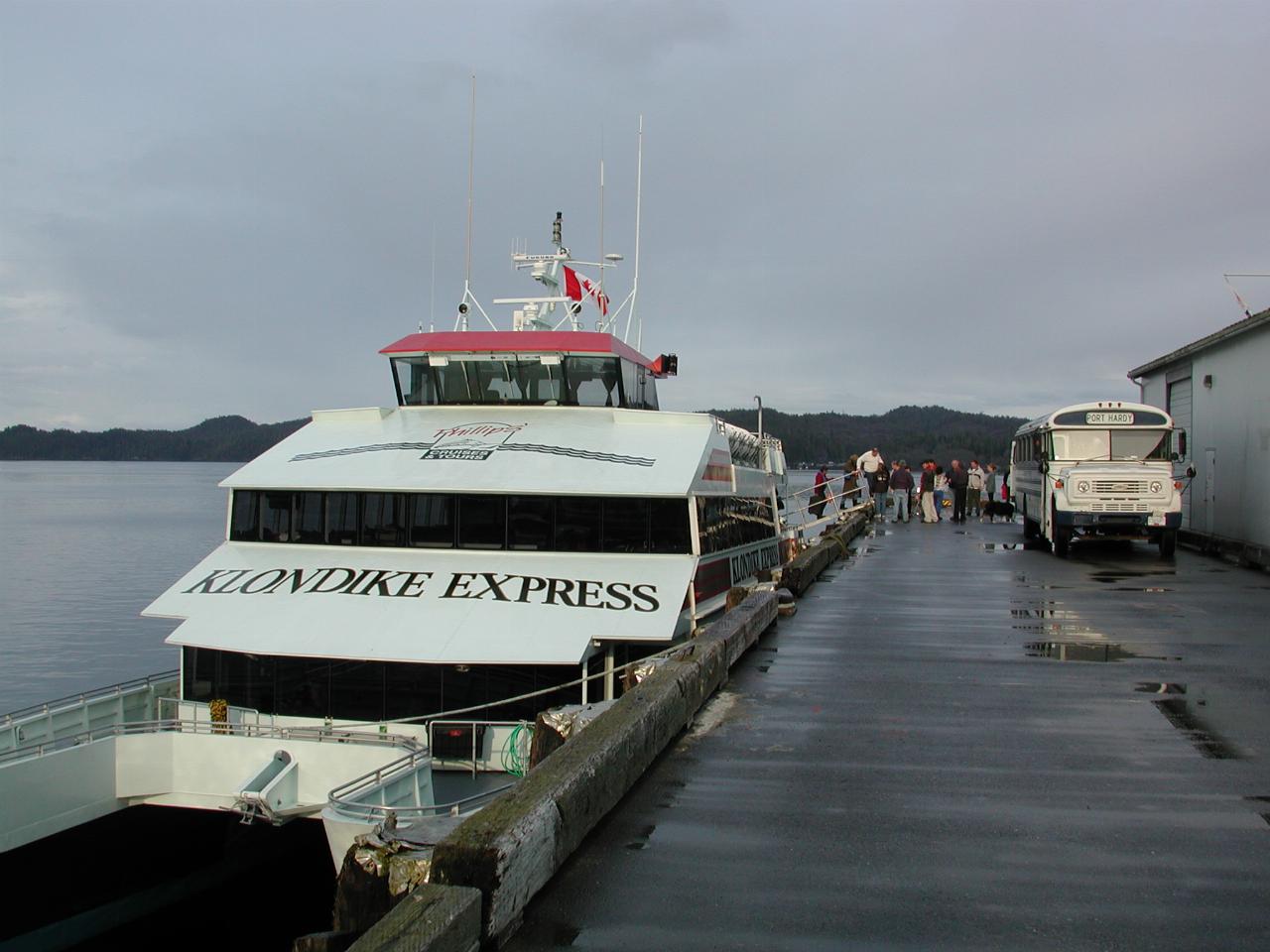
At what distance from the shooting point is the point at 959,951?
4.10 m

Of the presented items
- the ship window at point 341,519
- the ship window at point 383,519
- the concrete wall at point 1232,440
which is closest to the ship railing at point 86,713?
the ship window at point 341,519

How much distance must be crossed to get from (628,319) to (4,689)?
16.7 metres

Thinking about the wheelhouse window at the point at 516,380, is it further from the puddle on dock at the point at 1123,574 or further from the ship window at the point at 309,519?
the puddle on dock at the point at 1123,574

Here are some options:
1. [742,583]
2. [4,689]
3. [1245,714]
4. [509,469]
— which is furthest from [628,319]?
[4,689]

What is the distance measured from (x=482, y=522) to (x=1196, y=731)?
8.45 meters

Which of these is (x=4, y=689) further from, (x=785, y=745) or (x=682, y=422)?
(x=785, y=745)

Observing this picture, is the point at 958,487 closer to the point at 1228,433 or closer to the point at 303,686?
the point at 1228,433

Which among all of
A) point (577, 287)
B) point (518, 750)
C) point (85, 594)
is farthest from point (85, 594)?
point (518, 750)

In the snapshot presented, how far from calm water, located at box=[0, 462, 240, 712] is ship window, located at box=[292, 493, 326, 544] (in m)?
12.9

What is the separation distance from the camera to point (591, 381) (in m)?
16.6

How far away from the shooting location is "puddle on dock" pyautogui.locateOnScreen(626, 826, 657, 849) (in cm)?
519

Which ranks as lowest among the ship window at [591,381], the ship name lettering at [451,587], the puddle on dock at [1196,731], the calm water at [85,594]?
the calm water at [85,594]

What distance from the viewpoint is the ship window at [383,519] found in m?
13.6

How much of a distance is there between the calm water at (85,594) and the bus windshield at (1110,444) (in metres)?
21.7
